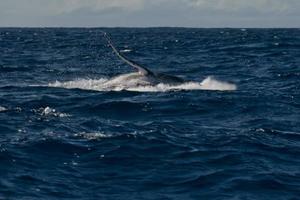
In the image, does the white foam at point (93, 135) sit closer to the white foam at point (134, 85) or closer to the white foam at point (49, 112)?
the white foam at point (49, 112)

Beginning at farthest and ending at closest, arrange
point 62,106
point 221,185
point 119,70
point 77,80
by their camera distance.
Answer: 1. point 119,70
2. point 77,80
3. point 62,106
4. point 221,185

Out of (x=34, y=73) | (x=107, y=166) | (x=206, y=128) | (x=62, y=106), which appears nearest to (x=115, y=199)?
(x=107, y=166)

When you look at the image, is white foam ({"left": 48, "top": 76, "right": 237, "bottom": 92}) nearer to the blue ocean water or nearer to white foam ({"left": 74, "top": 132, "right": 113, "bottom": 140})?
the blue ocean water

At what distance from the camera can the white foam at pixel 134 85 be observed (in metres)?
33.4

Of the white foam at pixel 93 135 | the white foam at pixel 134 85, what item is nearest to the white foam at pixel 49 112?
the white foam at pixel 93 135

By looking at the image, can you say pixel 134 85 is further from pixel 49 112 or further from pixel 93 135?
pixel 93 135

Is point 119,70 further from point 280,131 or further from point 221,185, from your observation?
point 221,185

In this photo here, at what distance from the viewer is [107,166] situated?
56.6ft

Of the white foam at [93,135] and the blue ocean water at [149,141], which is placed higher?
the white foam at [93,135]

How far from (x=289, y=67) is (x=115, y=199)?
37674mm

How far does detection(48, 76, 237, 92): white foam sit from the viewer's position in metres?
33.4

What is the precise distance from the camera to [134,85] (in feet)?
110

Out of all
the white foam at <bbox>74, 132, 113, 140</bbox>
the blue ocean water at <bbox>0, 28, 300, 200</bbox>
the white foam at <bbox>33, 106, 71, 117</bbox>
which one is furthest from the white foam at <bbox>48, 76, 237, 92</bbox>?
the white foam at <bbox>74, 132, 113, 140</bbox>

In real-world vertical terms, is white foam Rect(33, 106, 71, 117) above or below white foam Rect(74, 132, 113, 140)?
below
